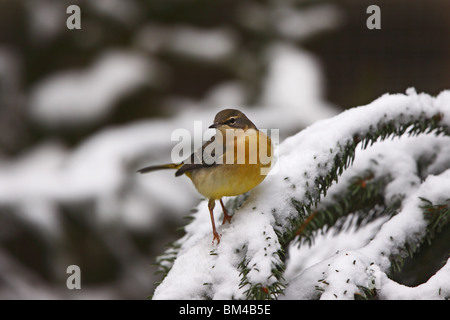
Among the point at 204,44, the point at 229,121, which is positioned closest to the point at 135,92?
the point at 204,44

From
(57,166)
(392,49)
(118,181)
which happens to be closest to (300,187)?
(118,181)

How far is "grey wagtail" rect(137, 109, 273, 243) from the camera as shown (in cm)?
178

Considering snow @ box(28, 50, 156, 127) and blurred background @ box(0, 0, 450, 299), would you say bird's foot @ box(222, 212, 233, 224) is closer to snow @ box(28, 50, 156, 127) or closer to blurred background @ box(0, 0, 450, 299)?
blurred background @ box(0, 0, 450, 299)

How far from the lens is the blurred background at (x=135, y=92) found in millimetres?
3686

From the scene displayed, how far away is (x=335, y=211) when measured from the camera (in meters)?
1.93

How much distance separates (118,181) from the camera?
11.6 ft

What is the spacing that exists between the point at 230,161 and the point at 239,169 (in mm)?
123

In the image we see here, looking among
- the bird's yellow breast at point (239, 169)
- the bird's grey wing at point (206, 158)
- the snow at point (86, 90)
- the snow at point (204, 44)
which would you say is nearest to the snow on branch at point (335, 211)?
the bird's yellow breast at point (239, 169)

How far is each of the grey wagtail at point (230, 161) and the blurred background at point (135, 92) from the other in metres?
1.50

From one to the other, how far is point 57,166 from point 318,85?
2246mm

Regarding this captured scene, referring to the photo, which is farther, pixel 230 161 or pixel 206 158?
Result: pixel 206 158

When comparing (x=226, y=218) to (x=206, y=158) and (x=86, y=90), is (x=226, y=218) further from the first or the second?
(x=86, y=90)

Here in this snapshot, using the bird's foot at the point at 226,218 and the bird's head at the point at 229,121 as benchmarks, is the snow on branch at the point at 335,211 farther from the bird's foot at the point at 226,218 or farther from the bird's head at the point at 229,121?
the bird's head at the point at 229,121
